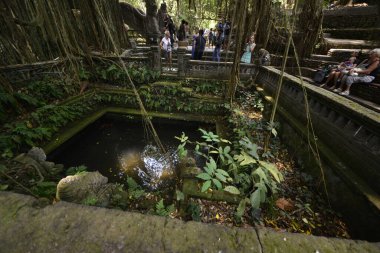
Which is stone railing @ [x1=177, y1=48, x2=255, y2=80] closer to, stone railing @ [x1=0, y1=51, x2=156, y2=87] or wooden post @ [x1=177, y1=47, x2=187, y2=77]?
wooden post @ [x1=177, y1=47, x2=187, y2=77]

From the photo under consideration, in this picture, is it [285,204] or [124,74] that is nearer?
[285,204]

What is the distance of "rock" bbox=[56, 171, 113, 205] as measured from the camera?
270 centimetres

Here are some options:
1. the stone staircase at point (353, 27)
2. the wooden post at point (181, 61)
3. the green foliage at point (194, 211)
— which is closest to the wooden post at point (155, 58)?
the wooden post at point (181, 61)

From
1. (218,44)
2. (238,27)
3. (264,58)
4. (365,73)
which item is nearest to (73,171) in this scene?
(238,27)

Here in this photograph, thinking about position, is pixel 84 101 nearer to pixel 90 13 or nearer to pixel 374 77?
pixel 90 13

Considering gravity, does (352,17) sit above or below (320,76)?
above

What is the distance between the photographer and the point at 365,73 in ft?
16.1

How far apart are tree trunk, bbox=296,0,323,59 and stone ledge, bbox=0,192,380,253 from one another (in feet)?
27.9

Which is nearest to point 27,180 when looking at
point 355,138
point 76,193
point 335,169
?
point 76,193

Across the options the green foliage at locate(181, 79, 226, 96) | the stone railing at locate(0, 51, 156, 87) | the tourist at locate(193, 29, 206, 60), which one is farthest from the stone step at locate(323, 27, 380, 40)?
the stone railing at locate(0, 51, 156, 87)

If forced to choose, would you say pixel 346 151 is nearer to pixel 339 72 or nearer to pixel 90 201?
pixel 339 72

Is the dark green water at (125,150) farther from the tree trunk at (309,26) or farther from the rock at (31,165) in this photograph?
the tree trunk at (309,26)

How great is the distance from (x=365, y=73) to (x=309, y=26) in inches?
155

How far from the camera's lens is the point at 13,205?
4.42 ft
